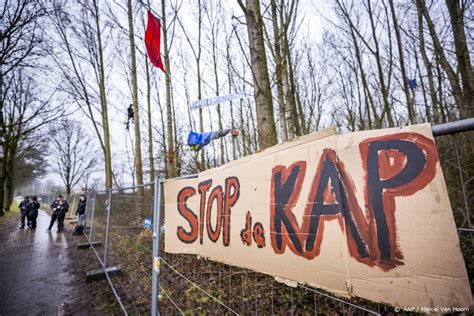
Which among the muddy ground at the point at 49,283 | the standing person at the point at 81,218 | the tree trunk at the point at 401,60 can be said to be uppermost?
the tree trunk at the point at 401,60

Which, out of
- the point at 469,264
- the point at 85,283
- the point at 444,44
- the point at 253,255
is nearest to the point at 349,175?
the point at 253,255

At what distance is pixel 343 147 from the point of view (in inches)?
49.6

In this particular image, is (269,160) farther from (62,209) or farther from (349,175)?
(62,209)

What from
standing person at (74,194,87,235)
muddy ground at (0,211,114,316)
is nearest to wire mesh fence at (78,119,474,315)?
muddy ground at (0,211,114,316)

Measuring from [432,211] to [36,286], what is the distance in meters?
6.47

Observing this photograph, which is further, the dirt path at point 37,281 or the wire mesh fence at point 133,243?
the dirt path at point 37,281

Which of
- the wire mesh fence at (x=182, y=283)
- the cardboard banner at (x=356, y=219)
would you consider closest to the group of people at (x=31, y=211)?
the wire mesh fence at (x=182, y=283)

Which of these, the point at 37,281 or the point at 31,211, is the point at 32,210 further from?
the point at 37,281

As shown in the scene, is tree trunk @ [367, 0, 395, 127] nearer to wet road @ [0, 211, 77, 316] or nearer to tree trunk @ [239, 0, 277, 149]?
tree trunk @ [239, 0, 277, 149]

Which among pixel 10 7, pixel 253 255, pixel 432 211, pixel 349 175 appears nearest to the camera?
pixel 432 211

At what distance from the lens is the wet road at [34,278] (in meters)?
3.69

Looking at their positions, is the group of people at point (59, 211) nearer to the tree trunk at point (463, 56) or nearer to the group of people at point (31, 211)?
the group of people at point (31, 211)

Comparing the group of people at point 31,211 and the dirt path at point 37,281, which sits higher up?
the group of people at point 31,211

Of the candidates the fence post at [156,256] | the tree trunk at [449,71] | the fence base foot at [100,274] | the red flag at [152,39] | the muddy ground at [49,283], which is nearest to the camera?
the fence post at [156,256]
